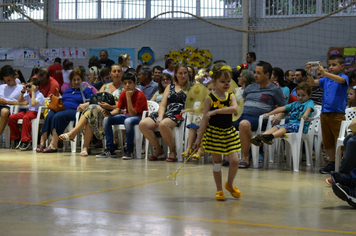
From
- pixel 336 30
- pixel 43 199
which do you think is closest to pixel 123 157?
pixel 43 199

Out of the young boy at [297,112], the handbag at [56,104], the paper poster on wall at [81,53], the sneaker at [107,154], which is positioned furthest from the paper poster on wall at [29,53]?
the young boy at [297,112]

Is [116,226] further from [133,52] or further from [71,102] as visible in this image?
[133,52]

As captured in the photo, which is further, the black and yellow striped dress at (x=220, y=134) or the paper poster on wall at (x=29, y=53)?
the paper poster on wall at (x=29, y=53)

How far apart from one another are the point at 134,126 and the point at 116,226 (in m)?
4.39

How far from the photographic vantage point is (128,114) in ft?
25.7

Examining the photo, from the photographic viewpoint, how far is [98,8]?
12672 millimetres

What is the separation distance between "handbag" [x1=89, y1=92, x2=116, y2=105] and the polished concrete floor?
68.0 inches

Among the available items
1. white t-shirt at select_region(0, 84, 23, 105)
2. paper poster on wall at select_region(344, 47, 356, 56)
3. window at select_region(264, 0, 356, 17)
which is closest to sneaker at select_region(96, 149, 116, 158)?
white t-shirt at select_region(0, 84, 23, 105)

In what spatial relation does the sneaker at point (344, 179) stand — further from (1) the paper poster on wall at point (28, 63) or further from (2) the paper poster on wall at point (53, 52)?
(1) the paper poster on wall at point (28, 63)

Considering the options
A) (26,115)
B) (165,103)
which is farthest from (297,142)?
(26,115)

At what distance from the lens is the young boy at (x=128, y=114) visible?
7527 millimetres

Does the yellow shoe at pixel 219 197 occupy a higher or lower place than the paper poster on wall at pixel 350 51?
lower

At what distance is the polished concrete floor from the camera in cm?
323

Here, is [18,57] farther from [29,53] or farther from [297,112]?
[297,112]
